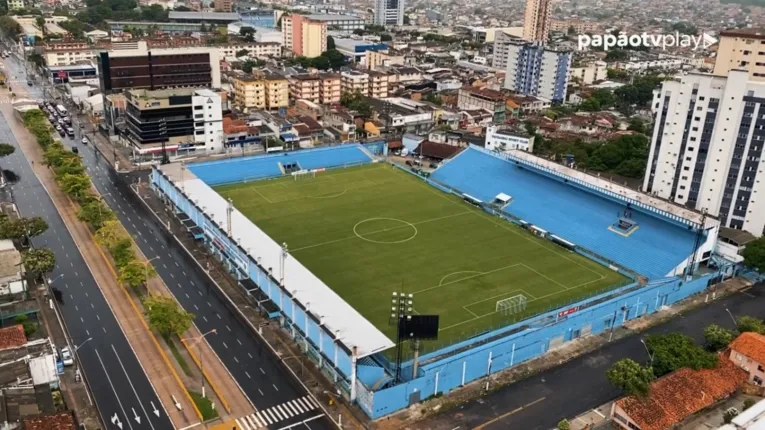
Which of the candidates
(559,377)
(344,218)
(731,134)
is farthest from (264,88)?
(559,377)

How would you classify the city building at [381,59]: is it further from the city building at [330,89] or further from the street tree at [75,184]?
the street tree at [75,184]

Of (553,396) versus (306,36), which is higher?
(306,36)

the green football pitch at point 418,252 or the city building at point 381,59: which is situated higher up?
the city building at point 381,59

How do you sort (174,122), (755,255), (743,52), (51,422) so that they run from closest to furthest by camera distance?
(51,422)
(755,255)
(743,52)
(174,122)

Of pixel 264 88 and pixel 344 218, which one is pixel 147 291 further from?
pixel 264 88

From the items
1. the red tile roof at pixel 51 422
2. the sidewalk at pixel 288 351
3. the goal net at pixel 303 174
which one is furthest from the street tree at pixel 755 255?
the red tile roof at pixel 51 422

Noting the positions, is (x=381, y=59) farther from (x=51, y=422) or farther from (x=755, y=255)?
(x=51, y=422)

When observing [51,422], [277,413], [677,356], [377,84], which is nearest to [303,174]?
[277,413]
